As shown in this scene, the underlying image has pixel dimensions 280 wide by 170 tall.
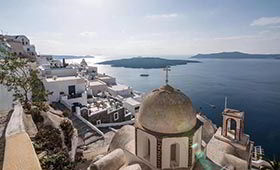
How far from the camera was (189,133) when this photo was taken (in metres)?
9.27

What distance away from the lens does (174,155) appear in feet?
32.7

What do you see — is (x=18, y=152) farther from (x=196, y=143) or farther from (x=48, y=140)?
(x=196, y=143)

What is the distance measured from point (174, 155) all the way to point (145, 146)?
5.23ft

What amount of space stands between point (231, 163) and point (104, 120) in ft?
56.5

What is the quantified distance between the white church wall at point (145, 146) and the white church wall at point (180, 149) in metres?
0.45

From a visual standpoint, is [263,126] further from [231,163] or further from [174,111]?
[174,111]

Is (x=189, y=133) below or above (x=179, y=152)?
above

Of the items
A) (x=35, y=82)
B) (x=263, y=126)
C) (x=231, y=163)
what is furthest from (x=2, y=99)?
(x=263, y=126)

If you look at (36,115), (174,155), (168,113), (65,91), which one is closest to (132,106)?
(65,91)

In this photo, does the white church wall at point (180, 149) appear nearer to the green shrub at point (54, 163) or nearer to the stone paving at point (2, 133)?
the green shrub at point (54, 163)

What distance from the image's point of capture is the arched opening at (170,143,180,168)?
959 centimetres

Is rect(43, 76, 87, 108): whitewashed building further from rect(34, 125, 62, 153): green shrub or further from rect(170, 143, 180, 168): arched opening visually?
rect(170, 143, 180, 168): arched opening

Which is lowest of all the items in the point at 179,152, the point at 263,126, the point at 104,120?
the point at 263,126

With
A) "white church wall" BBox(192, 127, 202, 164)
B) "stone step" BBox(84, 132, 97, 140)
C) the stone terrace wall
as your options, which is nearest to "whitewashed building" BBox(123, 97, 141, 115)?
"stone step" BBox(84, 132, 97, 140)
